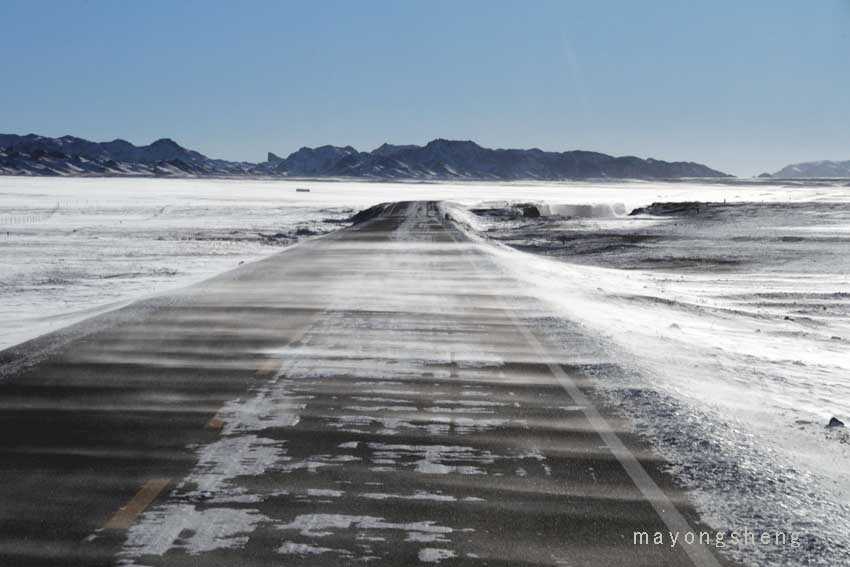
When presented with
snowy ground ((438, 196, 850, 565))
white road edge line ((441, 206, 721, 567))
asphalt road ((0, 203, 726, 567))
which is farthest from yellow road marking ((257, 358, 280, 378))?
snowy ground ((438, 196, 850, 565))

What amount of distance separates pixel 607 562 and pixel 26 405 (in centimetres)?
529

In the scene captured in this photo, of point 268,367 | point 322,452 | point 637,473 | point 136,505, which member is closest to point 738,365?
point 637,473

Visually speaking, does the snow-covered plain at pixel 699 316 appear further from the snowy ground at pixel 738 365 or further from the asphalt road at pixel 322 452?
the asphalt road at pixel 322 452

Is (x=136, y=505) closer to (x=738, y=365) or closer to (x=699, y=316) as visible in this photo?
(x=738, y=365)

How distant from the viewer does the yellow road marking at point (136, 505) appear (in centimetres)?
496

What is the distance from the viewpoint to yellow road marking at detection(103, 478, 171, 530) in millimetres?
4961

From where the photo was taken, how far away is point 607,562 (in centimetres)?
456

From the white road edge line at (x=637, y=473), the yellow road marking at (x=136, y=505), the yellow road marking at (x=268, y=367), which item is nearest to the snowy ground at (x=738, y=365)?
the white road edge line at (x=637, y=473)

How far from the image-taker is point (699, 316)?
612 inches

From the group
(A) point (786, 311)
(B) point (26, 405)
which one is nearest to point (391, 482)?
(B) point (26, 405)

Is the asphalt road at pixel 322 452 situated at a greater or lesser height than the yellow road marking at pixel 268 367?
greater

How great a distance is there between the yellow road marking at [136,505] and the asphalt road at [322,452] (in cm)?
2

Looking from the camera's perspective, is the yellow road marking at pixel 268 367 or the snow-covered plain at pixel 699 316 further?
the yellow road marking at pixel 268 367

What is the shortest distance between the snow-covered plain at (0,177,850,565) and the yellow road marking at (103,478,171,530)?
314 cm
